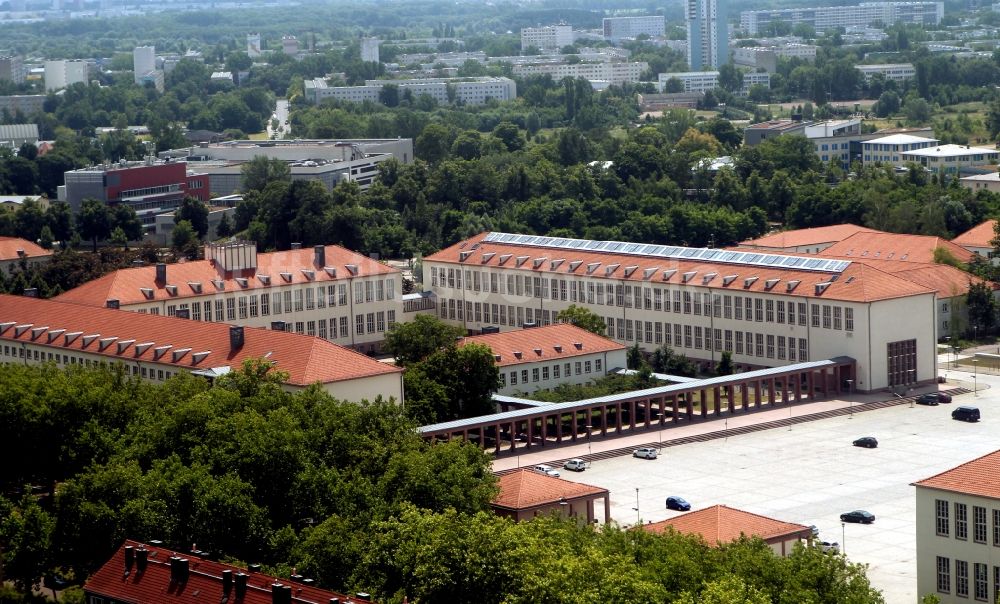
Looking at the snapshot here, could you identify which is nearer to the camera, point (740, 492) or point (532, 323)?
point (740, 492)

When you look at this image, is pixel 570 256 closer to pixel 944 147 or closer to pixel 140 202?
pixel 140 202

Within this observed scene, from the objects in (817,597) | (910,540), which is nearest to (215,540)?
(817,597)

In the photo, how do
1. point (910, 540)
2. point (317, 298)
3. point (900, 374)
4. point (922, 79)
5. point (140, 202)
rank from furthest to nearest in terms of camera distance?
point (922, 79) → point (140, 202) → point (317, 298) → point (900, 374) → point (910, 540)

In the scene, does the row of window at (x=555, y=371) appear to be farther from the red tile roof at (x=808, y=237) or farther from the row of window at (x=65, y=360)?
the red tile roof at (x=808, y=237)

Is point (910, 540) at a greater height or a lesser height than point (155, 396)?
lesser

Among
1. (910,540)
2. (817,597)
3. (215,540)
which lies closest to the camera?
(817,597)

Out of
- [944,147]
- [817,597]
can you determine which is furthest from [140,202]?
[817,597]

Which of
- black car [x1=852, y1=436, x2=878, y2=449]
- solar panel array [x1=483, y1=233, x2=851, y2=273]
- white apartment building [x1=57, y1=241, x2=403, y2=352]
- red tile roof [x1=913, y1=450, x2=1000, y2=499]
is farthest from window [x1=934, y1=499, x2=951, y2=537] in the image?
white apartment building [x1=57, y1=241, x2=403, y2=352]

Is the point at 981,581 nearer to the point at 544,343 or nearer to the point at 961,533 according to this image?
the point at 961,533
